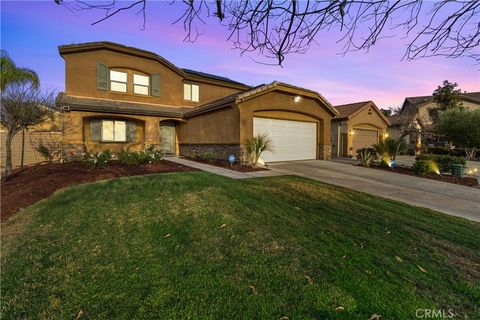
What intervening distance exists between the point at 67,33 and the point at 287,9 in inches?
136

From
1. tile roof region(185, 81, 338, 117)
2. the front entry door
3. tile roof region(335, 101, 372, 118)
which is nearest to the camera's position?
tile roof region(185, 81, 338, 117)

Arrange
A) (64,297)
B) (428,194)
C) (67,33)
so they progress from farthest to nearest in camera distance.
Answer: (428,194)
(67,33)
(64,297)

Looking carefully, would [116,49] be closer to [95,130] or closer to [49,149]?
[95,130]

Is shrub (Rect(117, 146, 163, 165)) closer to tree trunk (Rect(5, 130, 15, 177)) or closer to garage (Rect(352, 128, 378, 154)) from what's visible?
tree trunk (Rect(5, 130, 15, 177))

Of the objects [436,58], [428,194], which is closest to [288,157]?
[428,194]

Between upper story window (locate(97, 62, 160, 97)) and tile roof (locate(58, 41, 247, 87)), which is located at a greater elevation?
tile roof (locate(58, 41, 247, 87))

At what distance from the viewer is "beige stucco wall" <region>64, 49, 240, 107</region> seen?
15.1 metres

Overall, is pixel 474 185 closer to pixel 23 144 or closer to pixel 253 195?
pixel 253 195

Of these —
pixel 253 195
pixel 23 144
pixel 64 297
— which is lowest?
pixel 64 297

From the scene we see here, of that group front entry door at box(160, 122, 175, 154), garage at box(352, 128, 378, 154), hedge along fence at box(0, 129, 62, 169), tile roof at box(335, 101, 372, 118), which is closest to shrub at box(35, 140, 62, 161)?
hedge along fence at box(0, 129, 62, 169)

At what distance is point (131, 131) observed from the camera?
16.9 metres

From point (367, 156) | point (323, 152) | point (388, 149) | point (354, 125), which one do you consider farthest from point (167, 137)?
point (354, 125)

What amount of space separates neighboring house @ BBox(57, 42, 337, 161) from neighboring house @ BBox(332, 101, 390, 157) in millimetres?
4114

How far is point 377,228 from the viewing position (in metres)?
4.84
